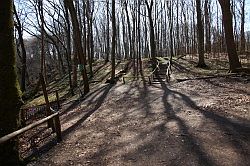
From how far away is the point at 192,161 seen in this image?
5.96m

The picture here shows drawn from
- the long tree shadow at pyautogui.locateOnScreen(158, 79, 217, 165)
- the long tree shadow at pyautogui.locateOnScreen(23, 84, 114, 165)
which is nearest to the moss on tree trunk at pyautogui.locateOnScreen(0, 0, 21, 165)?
the long tree shadow at pyautogui.locateOnScreen(23, 84, 114, 165)

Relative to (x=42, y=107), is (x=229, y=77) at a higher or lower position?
higher

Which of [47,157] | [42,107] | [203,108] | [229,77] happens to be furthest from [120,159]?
[229,77]

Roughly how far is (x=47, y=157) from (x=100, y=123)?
342 cm

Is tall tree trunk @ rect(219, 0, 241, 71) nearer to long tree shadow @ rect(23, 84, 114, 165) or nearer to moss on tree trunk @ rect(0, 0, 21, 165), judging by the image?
long tree shadow @ rect(23, 84, 114, 165)

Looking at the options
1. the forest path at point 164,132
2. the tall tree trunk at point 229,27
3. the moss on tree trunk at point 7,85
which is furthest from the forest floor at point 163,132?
the tall tree trunk at point 229,27

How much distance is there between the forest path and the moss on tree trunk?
0.79 meters

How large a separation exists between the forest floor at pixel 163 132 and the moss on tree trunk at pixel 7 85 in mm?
773

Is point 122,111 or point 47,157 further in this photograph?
point 122,111

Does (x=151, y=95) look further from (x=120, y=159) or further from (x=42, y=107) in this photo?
(x=120, y=159)

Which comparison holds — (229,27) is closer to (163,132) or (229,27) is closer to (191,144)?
(163,132)

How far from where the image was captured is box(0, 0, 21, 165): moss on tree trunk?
670 centimetres

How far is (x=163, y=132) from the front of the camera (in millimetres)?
8227

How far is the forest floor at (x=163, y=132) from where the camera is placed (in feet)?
21.1
